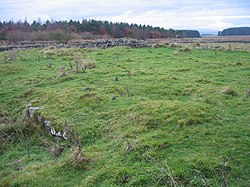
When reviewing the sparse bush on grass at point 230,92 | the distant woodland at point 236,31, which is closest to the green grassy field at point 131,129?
the sparse bush on grass at point 230,92

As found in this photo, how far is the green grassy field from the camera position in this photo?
245 inches

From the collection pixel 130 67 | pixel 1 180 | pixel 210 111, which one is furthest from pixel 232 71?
pixel 1 180

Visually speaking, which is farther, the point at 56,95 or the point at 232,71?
the point at 232,71

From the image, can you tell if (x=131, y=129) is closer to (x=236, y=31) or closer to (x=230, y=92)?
(x=230, y=92)

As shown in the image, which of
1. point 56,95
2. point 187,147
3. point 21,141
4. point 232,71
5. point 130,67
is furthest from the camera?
point 130,67

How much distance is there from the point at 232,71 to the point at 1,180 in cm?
1318

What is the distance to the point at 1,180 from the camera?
7.13 m

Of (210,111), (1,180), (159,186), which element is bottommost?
(1,180)

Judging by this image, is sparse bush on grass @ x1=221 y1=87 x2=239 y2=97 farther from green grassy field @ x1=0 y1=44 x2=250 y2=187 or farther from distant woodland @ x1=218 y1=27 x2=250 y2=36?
distant woodland @ x1=218 y1=27 x2=250 y2=36

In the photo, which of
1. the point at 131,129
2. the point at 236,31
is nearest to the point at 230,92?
the point at 131,129

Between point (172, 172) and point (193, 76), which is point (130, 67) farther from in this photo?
point (172, 172)

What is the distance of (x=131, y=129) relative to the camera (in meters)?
8.24

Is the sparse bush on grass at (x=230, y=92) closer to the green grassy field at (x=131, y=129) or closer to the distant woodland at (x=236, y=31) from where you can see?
the green grassy field at (x=131, y=129)

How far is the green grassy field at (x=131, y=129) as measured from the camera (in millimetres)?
6234
